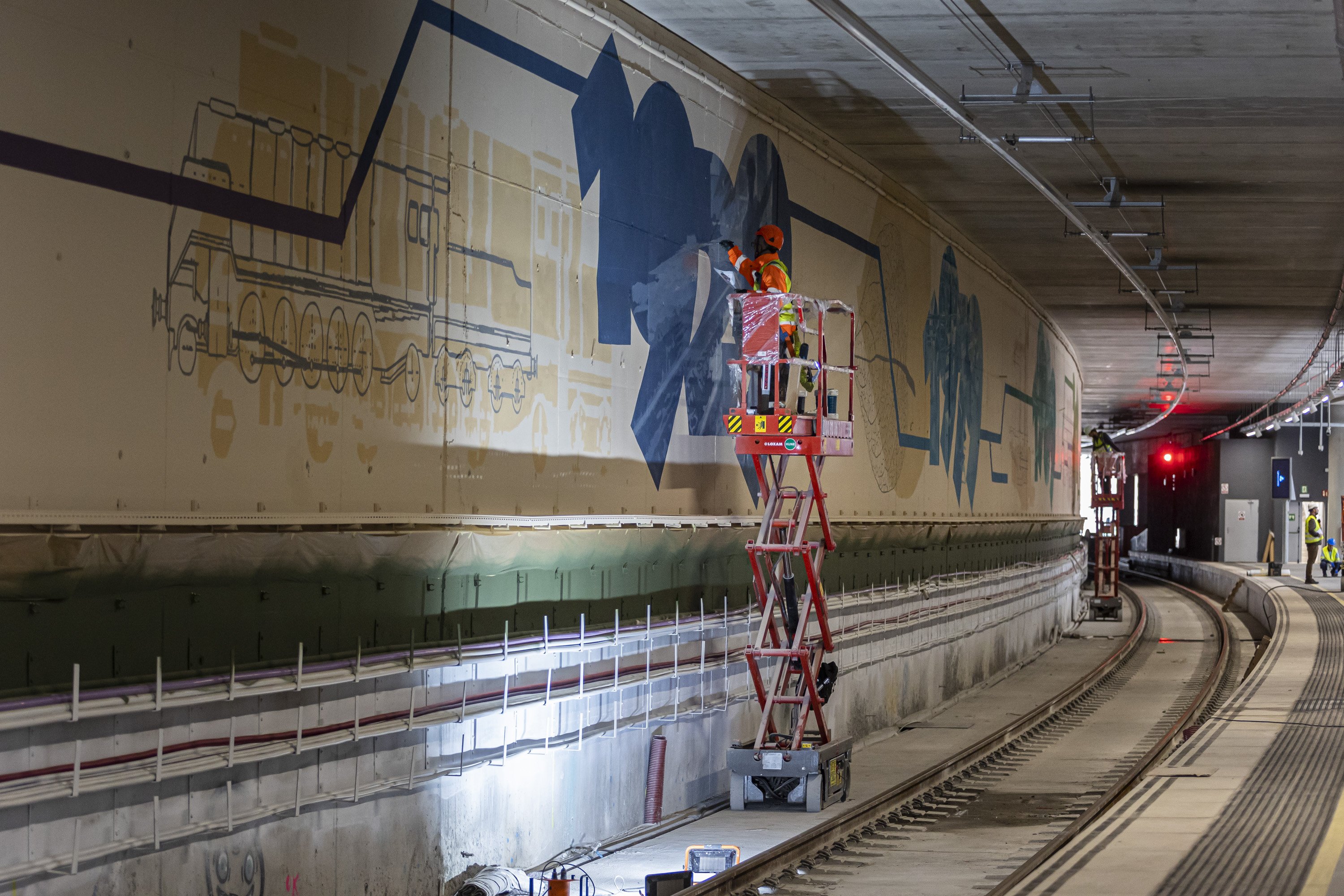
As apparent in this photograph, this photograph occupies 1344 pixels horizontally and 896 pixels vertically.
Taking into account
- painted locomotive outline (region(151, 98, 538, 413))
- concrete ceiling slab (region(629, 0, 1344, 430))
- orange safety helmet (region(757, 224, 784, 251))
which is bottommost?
painted locomotive outline (region(151, 98, 538, 413))

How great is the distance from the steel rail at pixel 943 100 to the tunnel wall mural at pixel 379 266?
5.67 ft

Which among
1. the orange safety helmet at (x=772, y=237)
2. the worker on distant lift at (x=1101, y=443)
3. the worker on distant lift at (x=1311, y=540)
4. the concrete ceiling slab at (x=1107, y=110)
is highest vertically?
the concrete ceiling slab at (x=1107, y=110)

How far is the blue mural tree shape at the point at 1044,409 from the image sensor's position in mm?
32219

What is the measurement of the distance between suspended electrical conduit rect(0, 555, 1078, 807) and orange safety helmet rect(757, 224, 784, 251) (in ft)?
11.5

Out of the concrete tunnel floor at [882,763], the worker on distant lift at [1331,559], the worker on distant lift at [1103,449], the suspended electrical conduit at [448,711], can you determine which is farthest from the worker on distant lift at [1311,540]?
the suspended electrical conduit at [448,711]

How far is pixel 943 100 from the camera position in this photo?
13750 mm

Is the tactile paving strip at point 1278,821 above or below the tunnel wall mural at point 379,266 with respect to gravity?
below

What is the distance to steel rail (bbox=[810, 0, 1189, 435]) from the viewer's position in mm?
11617

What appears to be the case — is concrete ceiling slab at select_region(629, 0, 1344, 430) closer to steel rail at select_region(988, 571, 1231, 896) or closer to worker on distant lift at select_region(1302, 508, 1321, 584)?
steel rail at select_region(988, 571, 1231, 896)

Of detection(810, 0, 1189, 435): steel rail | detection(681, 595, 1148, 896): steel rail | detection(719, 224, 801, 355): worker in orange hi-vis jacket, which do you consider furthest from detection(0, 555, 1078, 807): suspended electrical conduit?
detection(810, 0, 1189, 435): steel rail

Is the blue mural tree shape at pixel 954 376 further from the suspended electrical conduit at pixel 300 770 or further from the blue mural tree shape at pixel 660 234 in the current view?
the suspended electrical conduit at pixel 300 770

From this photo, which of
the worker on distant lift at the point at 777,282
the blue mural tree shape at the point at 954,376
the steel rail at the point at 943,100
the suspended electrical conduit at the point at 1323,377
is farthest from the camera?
the suspended electrical conduit at the point at 1323,377

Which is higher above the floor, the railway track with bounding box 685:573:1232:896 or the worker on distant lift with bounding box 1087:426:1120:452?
the worker on distant lift with bounding box 1087:426:1120:452

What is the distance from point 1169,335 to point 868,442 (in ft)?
62.9
